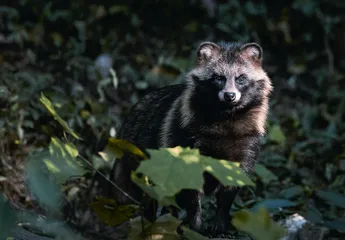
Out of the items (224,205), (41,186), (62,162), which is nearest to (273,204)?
(224,205)

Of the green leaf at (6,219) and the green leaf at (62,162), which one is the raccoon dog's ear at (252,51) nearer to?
the green leaf at (62,162)

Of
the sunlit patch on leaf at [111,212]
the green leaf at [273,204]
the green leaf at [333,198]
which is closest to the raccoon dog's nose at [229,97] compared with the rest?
the green leaf at [273,204]

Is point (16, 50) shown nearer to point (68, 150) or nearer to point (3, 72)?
point (3, 72)

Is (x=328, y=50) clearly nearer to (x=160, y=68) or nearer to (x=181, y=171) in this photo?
(x=160, y=68)

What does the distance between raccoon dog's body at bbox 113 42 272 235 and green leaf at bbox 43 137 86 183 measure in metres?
1.53

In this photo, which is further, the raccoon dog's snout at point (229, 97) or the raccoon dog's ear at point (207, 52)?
the raccoon dog's ear at point (207, 52)

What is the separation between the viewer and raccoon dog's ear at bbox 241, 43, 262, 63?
6.25 metres

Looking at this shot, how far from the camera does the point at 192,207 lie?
5.68 m

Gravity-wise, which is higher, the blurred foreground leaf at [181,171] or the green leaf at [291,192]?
the blurred foreground leaf at [181,171]

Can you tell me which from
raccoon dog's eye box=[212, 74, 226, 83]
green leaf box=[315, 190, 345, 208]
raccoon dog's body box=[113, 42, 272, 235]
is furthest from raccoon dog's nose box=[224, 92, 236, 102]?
green leaf box=[315, 190, 345, 208]

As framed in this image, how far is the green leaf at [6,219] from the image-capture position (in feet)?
12.3

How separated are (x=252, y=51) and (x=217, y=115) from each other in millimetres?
772

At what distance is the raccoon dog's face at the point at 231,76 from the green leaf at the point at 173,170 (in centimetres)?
200

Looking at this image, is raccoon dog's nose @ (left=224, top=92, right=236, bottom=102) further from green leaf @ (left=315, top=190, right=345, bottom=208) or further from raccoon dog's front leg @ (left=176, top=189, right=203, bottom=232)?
green leaf @ (left=315, top=190, right=345, bottom=208)
